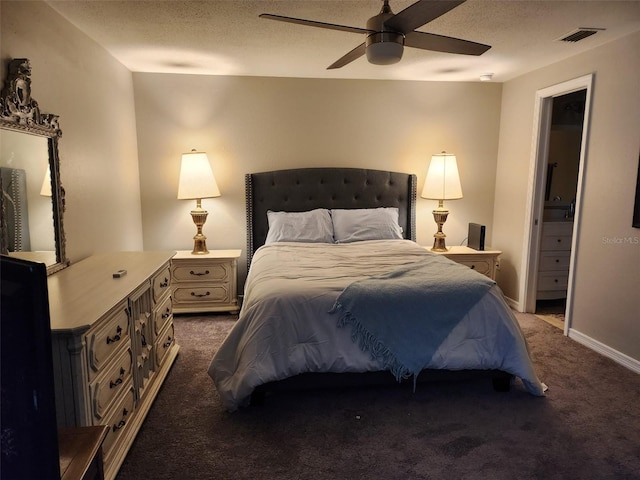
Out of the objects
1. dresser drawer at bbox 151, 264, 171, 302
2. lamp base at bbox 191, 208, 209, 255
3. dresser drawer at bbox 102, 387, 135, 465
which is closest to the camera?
dresser drawer at bbox 102, 387, 135, 465

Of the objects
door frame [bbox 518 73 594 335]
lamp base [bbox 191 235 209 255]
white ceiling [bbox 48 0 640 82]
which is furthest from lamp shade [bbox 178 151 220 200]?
door frame [bbox 518 73 594 335]

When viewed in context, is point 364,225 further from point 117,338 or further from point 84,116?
point 117,338

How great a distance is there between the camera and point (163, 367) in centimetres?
283

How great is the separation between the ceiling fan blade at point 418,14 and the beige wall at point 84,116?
6.24 ft

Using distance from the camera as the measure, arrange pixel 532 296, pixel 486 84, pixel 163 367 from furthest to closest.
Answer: pixel 486 84
pixel 532 296
pixel 163 367

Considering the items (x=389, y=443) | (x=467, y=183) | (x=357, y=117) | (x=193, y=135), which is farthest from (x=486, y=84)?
(x=389, y=443)

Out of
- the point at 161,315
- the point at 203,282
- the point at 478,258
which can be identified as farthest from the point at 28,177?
the point at 478,258

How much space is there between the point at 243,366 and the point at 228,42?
2.36 metres

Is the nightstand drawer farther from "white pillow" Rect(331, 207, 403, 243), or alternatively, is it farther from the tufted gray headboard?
"white pillow" Rect(331, 207, 403, 243)

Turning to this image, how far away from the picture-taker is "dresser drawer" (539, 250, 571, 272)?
14.2 feet

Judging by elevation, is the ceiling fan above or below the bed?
above

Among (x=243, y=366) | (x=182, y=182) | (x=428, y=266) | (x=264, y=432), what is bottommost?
(x=264, y=432)

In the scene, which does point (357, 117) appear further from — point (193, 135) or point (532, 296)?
point (532, 296)

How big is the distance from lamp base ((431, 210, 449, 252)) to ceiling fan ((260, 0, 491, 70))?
2.21 metres
